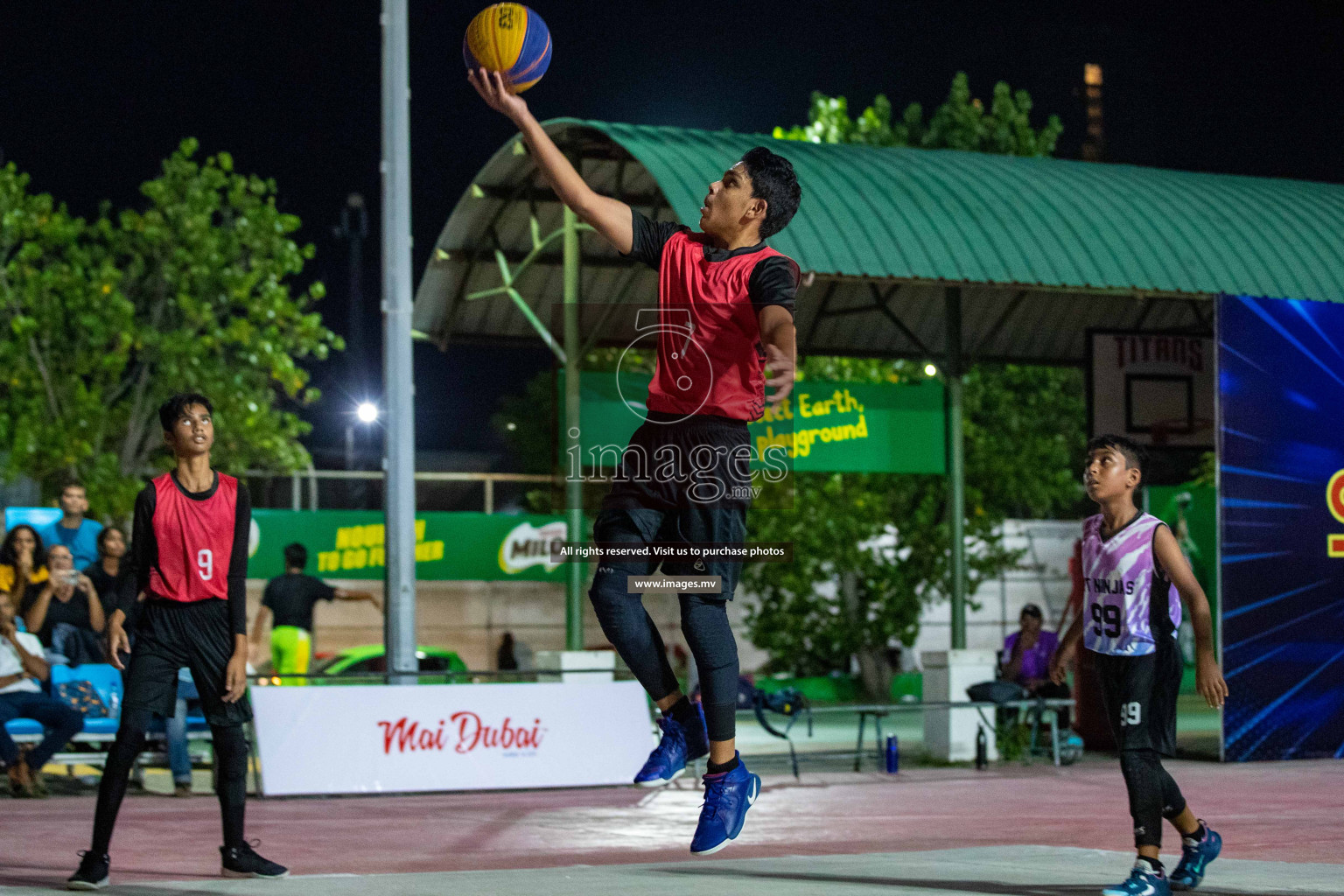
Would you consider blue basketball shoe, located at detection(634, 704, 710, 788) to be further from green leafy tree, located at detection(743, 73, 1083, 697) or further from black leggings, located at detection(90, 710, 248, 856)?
green leafy tree, located at detection(743, 73, 1083, 697)

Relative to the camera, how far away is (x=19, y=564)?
13102 millimetres

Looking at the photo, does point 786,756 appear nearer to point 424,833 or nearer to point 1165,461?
point 424,833

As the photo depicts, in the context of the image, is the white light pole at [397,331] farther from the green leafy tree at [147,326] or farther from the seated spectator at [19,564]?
the green leafy tree at [147,326]

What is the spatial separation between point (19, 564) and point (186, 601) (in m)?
5.90

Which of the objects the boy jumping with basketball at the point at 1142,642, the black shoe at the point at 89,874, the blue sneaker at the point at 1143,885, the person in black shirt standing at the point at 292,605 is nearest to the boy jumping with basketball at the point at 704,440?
the blue sneaker at the point at 1143,885

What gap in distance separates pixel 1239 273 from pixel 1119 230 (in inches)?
56.5

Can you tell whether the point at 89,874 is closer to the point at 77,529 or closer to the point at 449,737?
the point at 449,737

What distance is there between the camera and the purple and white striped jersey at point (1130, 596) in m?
7.75

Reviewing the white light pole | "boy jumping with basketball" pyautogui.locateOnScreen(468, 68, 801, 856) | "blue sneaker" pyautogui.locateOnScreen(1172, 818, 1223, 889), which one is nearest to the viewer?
"boy jumping with basketball" pyautogui.locateOnScreen(468, 68, 801, 856)

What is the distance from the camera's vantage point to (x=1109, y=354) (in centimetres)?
1875

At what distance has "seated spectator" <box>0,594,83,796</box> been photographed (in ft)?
41.1

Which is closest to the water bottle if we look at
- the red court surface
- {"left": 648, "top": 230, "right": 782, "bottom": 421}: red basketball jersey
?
the red court surface

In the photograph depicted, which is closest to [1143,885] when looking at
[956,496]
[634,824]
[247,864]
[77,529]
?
[247,864]

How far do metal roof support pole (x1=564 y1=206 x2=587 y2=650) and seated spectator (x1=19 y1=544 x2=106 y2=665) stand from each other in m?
4.65
